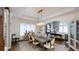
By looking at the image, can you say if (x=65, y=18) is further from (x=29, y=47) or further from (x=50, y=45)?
(x=29, y=47)

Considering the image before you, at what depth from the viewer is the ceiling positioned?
212cm

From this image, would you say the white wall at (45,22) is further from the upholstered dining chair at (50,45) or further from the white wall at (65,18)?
the upholstered dining chair at (50,45)

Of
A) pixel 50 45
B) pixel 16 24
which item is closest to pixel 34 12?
pixel 16 24

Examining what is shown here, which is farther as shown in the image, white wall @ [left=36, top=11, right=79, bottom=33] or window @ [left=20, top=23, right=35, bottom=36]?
window @ [left=20, top=23, right=35, bottom=36]

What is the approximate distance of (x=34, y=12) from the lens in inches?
86.0

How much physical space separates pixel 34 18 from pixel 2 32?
780mm

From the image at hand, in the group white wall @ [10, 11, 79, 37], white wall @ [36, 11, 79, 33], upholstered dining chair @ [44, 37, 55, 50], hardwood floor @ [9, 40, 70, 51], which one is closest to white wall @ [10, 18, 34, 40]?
white wall @ [10, 11, 79, 37]

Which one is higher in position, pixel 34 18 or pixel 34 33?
pixel 34 18

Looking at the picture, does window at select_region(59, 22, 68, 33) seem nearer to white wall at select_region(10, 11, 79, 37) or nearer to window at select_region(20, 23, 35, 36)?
white wall at select_region(10, 11, 79, 37)

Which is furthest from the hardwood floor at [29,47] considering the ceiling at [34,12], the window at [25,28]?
the ceiling at [34,12]
